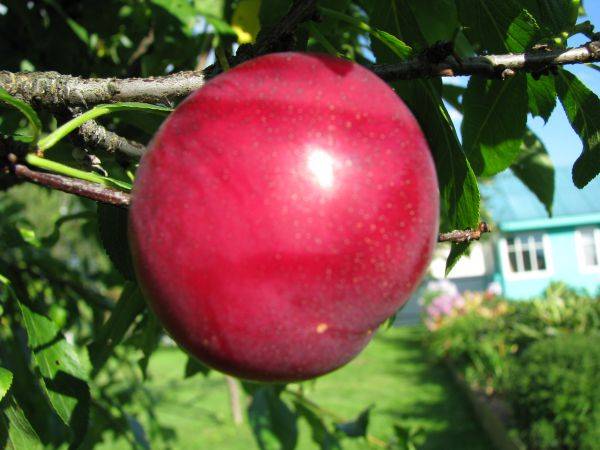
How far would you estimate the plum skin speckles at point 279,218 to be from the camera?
62 cm

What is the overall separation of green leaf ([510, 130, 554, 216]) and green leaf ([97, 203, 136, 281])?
98 cm

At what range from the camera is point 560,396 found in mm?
5129

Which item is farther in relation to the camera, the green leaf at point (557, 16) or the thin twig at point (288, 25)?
the green leaf at point (557, 16)

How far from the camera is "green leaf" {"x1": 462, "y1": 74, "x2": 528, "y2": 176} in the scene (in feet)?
3.37

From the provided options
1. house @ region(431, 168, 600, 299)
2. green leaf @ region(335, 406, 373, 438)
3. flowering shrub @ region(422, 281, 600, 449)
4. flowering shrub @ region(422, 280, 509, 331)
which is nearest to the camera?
green leaf @ region(335, 406, 373, 438)

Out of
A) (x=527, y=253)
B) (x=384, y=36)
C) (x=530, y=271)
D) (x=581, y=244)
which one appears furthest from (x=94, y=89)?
(x=530, y=271)

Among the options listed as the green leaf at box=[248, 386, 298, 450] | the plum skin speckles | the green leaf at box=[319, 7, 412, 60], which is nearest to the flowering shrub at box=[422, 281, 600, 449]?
the green leaf at box=[248, 386, 298, 450]

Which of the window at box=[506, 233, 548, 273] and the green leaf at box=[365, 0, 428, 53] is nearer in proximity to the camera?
the green leaf at box=[365, 0, 428, 53]

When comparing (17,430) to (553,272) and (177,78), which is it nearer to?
(177,78)

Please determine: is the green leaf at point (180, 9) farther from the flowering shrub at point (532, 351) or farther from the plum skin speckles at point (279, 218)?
the flowering shrub at point (532, 351)

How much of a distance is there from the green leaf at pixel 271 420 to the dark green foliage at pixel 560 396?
3571mm

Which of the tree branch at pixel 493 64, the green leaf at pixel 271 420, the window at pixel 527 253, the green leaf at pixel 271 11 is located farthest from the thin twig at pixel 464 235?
the window at pixel 527 253

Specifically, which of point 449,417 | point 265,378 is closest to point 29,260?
point 265,378

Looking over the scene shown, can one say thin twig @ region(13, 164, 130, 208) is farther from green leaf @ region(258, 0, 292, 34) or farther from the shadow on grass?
the shadow on grass
